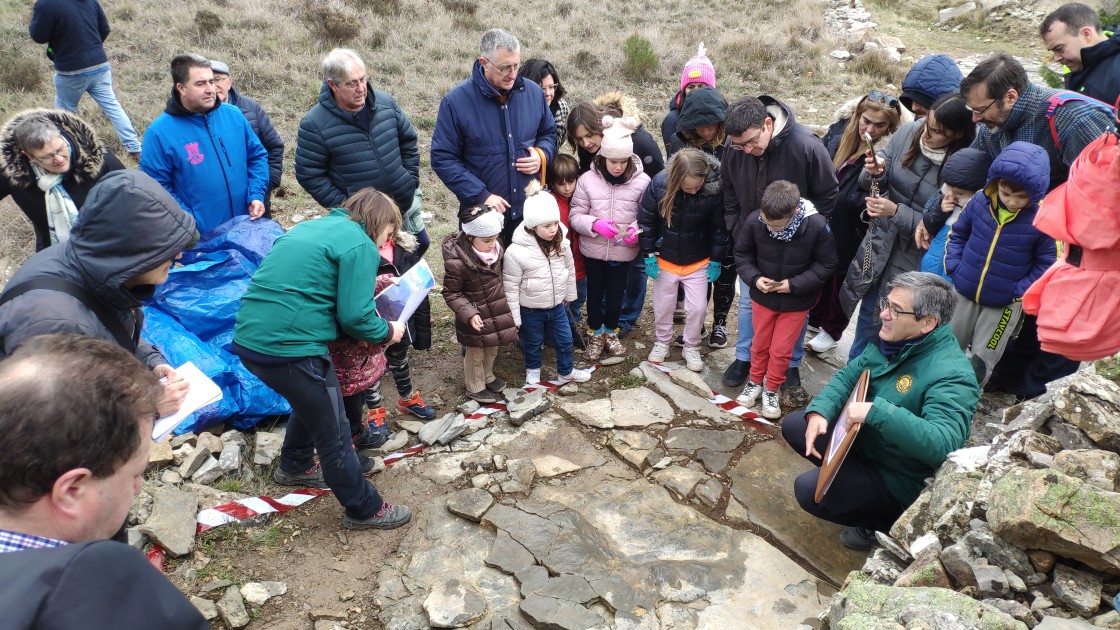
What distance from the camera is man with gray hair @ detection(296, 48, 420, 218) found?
4.96m

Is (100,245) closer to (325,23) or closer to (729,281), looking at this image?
(729,281)

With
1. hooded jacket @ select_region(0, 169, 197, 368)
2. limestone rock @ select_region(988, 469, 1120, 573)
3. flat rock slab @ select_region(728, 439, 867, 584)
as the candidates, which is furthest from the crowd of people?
limestone rock @ select_region(988, 469, 1120, 573)

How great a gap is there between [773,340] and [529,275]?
1837 mm

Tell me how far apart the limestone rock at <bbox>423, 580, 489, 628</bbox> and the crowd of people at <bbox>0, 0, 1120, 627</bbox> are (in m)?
0.66

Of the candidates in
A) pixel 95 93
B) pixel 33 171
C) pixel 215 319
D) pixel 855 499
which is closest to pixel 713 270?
pixel 855 499

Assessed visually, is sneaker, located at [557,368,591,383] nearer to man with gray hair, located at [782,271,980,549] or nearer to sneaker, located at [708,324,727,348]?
sneaker, located at [708,324,727,348]

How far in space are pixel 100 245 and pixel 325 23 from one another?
42.5ft

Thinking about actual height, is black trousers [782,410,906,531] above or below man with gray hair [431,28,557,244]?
below

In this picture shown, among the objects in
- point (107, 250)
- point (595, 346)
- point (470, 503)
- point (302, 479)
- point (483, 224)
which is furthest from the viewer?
point (595, 346)

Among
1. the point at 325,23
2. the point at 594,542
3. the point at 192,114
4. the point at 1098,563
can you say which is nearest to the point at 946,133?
the point at 1098,563

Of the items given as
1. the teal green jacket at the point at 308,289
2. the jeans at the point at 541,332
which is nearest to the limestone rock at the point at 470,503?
the teal green jacket at the point at 308,289

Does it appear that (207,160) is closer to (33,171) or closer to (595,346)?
(33,171)

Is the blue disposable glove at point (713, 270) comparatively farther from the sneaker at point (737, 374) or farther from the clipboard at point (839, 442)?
the clipboard at point (839, 442)

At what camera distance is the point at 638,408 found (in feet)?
17.2
